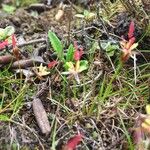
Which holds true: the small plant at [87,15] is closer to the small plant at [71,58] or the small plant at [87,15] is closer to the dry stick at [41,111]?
the small plant at [71,58]

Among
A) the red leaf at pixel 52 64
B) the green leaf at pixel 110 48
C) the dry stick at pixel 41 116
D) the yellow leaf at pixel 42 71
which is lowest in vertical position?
the dry stick at pixel 41 116

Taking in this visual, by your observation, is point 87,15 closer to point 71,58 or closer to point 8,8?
point 71,58

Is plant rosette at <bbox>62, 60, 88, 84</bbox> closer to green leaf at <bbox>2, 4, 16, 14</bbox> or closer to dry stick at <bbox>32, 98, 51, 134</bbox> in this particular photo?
dry stick at <bbox>32, 98, 51, 134</bbox>

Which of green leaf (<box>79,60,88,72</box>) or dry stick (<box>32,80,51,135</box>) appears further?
green leaf (<box>79,60,88,72</box>)

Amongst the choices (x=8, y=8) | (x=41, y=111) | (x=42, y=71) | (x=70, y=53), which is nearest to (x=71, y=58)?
(x=70, y=53)

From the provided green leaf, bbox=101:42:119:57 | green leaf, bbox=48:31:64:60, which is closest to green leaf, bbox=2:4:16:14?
green leaf, bbox=48:31:64:60

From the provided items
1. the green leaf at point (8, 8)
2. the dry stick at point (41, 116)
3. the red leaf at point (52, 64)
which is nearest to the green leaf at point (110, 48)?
the red leaf at point (52, 64)

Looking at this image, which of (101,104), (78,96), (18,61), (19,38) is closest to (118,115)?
(101,104)

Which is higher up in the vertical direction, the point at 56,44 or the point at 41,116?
the point at 56,44

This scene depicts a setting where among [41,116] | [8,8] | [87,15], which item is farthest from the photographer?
[8,8]
